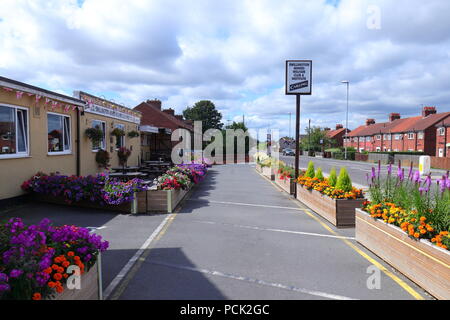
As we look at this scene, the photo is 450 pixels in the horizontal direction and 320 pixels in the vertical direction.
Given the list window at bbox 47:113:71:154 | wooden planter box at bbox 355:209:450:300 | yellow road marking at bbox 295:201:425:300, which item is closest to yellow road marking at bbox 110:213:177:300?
yellow road marking at bbox 295:201:425:300

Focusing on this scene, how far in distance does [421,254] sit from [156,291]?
133 inches

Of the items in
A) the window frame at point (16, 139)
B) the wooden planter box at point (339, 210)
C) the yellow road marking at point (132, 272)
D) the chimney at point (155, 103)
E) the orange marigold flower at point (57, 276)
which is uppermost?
the chimney at point (155, 103)

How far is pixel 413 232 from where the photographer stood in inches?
176

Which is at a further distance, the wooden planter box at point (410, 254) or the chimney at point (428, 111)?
the chimney at point (428, 111)

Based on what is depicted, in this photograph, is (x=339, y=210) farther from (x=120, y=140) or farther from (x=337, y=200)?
(x=120, y=140)

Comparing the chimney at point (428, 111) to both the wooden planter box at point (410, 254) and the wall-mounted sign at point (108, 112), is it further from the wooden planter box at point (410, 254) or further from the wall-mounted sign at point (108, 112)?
the wooden planter box at point (410, 254)

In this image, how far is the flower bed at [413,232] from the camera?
13.0ft

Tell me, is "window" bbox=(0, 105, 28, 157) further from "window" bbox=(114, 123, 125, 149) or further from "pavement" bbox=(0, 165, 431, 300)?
"window" bbox=(114, 123, 125, 149)

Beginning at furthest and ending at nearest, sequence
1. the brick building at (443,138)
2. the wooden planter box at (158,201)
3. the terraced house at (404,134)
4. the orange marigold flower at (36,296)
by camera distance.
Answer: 1. the terraced house at (404,134)
2. the brick building at (443,138)
3. the wooden planter box at (158,201)
4. the orange marigold flower at (36,296)

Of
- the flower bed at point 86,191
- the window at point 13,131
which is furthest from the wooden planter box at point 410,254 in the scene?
the window at point 13,131

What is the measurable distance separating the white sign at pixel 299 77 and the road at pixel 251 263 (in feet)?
19.4

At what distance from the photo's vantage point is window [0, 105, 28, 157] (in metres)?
8.58

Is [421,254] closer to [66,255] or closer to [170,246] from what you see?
[170,246]
